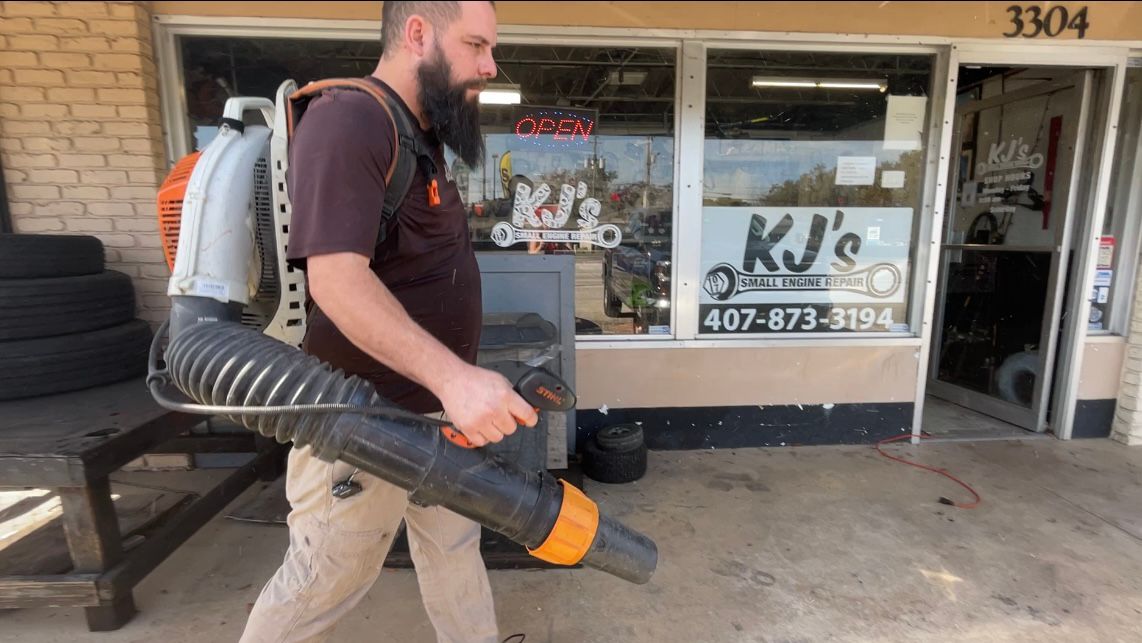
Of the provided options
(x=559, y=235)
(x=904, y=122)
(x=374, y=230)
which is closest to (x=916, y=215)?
(x=904, y=122)

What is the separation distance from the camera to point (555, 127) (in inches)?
136

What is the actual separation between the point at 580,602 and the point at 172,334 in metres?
1.73

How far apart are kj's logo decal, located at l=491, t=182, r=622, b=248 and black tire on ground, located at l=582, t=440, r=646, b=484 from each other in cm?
129

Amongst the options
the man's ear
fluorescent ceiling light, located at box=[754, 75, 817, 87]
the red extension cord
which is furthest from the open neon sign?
the red extension cord

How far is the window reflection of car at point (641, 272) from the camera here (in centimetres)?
353

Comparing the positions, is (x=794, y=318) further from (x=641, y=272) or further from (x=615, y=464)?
(x=615, y=464)

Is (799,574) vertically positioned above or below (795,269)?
below

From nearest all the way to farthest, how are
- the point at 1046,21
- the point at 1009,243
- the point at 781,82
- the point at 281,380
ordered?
the point at 281,380, the point at 1046,21, the point at 781,82, the point at 1009,243

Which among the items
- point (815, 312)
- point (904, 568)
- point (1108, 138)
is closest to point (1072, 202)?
point (1108, 138)

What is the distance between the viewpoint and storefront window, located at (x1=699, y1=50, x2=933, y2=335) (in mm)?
3471

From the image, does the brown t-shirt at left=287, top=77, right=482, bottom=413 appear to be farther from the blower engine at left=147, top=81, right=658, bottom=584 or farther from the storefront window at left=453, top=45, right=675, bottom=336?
the storefront window at left=453, top=45, right=675, bottom=336

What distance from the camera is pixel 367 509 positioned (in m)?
1.39

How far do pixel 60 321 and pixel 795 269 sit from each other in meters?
3.92

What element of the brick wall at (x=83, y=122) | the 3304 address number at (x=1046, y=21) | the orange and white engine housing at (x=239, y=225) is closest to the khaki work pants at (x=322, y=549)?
the orange and white engine housing at (x=239, y=225)
